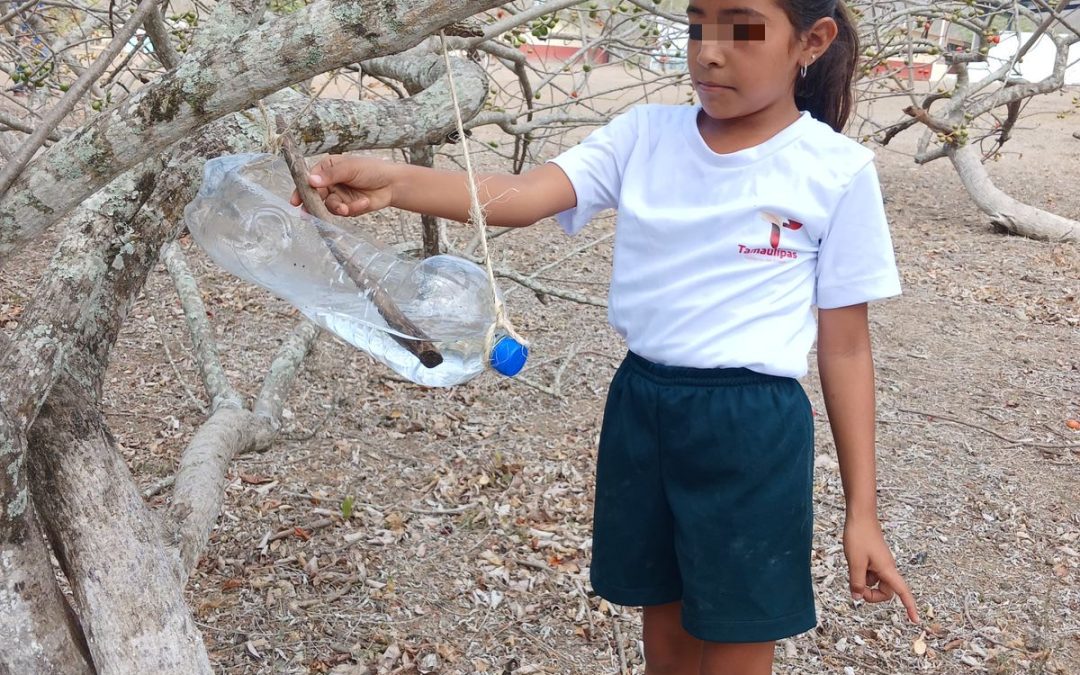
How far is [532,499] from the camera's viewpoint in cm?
328

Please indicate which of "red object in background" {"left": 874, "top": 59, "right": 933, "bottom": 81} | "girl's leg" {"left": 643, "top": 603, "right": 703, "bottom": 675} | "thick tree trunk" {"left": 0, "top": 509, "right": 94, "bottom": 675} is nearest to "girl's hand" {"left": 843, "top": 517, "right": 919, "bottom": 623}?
"girl's leg" {"left": 643, "top": 603, "right": 703, "bottom": 675}

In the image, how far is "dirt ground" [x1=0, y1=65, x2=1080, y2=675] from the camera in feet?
8.44

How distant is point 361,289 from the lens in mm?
1452

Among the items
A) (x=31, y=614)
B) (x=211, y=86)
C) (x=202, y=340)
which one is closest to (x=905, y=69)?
(x=202, y=340)

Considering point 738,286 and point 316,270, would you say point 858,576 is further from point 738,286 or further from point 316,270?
point 316,270

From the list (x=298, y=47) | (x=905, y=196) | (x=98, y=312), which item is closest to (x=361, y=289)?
(x=298, y=47)

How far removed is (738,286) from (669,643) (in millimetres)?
711

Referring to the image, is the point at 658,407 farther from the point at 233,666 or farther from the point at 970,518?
the point at 970,518

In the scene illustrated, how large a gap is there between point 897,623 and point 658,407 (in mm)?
1567

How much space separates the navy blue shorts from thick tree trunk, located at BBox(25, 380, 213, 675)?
30.5 inches

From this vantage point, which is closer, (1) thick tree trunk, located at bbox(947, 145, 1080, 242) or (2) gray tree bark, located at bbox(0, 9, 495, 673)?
(2) gray tree bark, located at bbox(0, 9, 495, 673)

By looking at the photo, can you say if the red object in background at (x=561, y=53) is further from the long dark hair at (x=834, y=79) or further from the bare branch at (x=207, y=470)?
the long dark hair at (x=834, y=79)

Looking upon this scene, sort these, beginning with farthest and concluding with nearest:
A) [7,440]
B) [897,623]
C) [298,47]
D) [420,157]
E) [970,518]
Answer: [970,518] < [420,157] < [897,623] < [7,440] < [298,47]

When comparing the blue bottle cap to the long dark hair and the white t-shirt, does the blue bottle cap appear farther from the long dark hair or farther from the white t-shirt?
the long dark hair
